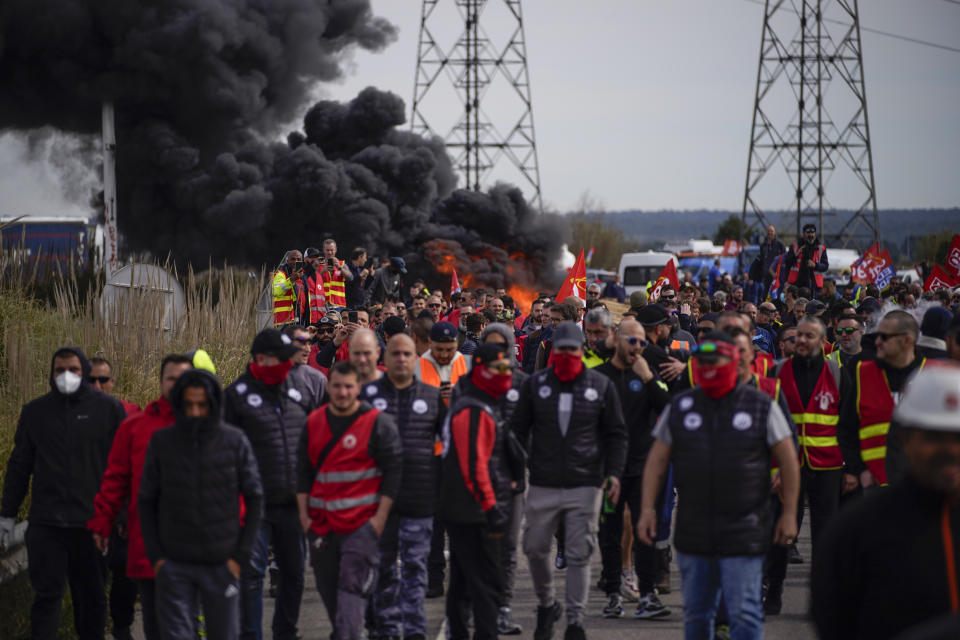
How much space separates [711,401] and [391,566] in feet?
7.76

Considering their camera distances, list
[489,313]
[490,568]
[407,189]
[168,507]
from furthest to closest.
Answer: [407,189] < [489,313] < [490,568] < [168,507]

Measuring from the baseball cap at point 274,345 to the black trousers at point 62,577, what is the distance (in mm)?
1486

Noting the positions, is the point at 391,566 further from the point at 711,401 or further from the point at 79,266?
the point at 79,266

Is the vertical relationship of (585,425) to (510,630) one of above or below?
above

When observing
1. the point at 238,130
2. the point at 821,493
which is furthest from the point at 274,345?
the point at 238,130

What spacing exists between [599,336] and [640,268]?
118ft

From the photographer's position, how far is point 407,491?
21.9 feet

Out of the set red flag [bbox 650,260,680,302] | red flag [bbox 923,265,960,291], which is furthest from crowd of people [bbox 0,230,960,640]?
red flag [bbox 923,265,960,291]

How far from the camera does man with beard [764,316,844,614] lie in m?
7.63

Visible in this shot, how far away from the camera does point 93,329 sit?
10562 millimetres

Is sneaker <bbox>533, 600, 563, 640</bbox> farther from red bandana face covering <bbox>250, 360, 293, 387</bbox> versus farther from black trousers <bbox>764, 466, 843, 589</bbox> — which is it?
red bandana face covering <bbox>250, 360, 293, 387</bbox>

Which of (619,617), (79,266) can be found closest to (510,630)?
(619,617)

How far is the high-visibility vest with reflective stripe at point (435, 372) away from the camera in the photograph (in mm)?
8039

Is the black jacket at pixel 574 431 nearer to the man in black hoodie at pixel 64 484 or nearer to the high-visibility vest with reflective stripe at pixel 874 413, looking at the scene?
the high-visibility vest with reflective stripe at pixel 874 413
